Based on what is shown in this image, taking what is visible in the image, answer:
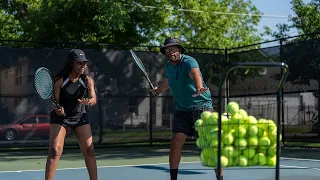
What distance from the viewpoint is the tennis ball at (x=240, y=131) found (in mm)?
3812

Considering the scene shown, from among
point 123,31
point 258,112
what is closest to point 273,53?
point 123,31

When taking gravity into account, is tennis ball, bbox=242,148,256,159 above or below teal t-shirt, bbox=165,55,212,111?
below

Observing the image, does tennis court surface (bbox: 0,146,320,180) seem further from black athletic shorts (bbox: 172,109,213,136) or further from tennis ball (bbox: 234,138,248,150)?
tennis ball (bbox: 234,138,248,150)

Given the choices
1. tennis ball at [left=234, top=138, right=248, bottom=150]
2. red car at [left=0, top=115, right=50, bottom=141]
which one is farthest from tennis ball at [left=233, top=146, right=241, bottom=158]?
red car at [left=0, top=115, right=50, bottom=141]

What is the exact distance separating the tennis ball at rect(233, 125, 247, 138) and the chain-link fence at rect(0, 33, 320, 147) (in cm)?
798

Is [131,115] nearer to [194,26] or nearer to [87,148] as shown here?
[87,148]

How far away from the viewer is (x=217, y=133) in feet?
12.6

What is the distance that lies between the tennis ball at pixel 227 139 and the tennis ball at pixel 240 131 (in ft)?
0.14

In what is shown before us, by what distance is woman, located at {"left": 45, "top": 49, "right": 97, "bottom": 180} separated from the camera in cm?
589

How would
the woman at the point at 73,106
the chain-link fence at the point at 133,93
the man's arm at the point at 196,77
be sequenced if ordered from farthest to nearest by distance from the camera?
the chain-link fence at the point at 133,93, the woman at the point at 73,106, the man's arm at the point at 196,77

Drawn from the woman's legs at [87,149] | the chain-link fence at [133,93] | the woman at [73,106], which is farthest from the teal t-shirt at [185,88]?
the chain-link fence at [133,93]

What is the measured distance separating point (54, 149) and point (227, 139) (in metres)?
2.51

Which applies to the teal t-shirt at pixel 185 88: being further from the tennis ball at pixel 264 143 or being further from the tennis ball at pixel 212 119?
the tennis ball at pixel 264 143

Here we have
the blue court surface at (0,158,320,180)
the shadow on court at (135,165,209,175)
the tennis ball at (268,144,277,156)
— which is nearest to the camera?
the tennis ball at (268,144,277,156)
